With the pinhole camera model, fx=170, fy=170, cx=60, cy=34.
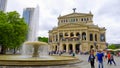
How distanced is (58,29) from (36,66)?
66511 millimetres

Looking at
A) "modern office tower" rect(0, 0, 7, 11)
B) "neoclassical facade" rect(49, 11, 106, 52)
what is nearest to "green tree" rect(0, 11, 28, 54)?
"neoclassical facade" rect(49, 11, 106, 52)

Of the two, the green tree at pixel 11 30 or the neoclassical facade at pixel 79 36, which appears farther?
the neoclassical facade at pixel 79 36

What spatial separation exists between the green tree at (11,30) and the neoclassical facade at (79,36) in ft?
120

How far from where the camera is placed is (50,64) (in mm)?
13336

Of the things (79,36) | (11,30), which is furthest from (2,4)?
(11,30)

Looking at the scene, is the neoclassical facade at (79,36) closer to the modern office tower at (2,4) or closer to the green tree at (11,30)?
the modern office tower at (2,4)

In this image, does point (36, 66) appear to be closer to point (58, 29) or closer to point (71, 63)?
point (71, 63)

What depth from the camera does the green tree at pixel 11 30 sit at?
34.7 metres

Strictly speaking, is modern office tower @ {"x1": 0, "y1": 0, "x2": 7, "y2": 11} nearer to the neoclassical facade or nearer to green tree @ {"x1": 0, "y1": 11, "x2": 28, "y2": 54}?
the neoclassical facade

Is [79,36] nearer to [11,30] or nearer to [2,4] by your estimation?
[11,30]

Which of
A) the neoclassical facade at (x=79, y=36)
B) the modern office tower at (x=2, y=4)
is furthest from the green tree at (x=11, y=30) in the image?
the modern office tower at (x=2, y=4)

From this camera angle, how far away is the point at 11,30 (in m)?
Result: 35.3

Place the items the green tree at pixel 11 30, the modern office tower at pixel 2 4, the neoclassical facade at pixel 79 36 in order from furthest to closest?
the modern office tower at pixel 2 4 → the neoclassical facade at pixel 79 36 → the green tree at pixel 11 30

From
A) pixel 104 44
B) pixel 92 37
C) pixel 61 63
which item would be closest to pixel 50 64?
pixel 61 63
